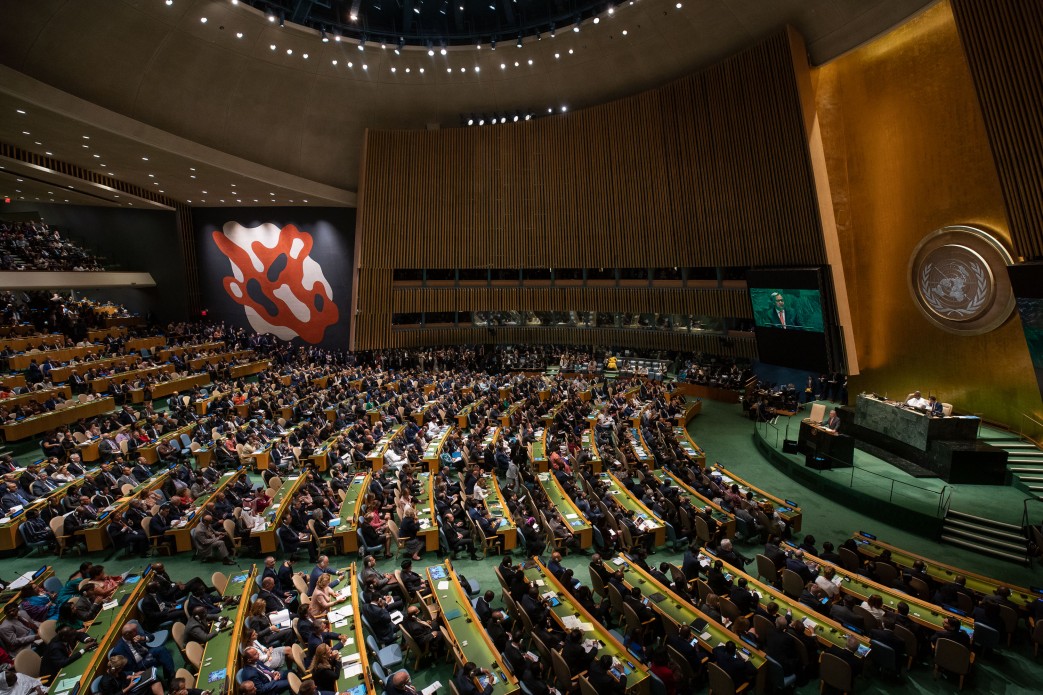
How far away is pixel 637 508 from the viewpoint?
991 centimetres

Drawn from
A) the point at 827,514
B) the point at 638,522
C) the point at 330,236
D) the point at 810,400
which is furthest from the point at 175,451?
the point at 810,400

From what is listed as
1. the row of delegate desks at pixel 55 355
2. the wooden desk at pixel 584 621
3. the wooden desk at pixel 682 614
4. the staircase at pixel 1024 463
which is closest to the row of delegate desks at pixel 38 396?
the row of delegate desks at pixel 55 355

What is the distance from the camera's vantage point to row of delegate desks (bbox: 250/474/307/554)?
Answer: 28.5 feet

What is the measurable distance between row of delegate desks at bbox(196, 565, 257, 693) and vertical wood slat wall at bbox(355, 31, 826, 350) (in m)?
14.9

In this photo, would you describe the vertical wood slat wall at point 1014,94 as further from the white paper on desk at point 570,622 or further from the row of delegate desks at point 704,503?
the white paper on desk at point 570,622

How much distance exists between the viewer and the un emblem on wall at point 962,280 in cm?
1230

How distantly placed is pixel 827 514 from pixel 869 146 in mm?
9697

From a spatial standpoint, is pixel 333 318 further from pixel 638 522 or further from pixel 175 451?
pixel 638 522

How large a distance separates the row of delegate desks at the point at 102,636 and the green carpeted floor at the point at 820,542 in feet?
4.79

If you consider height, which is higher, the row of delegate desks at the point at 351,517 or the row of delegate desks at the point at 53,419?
the row of delegate desks at the point at 53,419

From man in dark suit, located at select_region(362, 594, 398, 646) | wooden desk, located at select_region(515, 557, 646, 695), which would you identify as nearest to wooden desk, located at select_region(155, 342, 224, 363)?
man in dark suit, located at select_region(362, 594, 398, 646)

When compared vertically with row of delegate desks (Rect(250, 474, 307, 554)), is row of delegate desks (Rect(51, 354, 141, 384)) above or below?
above

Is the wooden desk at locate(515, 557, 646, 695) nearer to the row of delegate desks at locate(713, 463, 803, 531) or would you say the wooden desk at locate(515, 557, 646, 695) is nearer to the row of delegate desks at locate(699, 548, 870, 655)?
the row of delegate desks at locate(699, 548, 870, 655)

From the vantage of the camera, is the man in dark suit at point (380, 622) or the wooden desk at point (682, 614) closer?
the wooden desk at point (682, 614)
